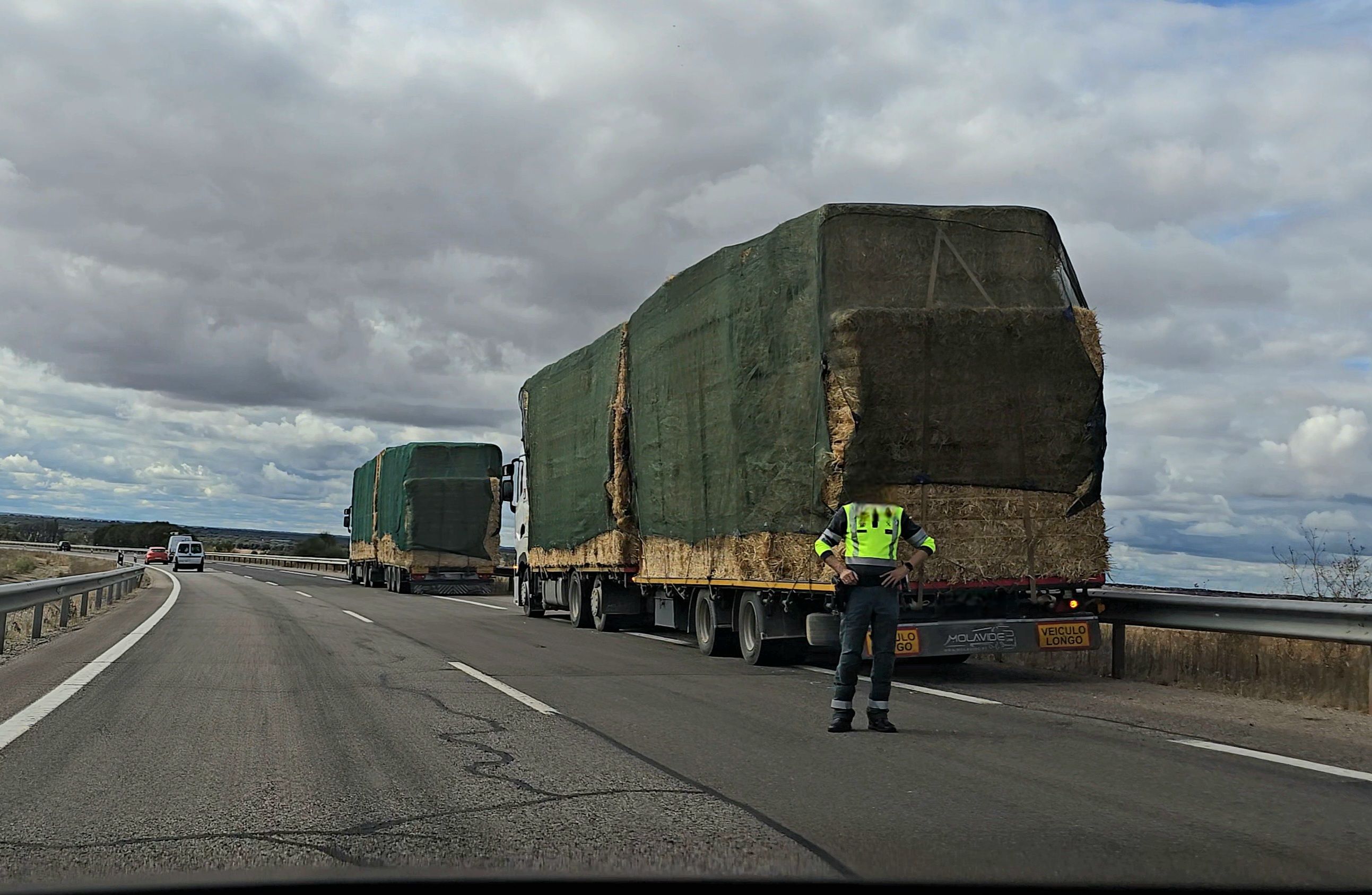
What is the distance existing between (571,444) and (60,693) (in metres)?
10.6

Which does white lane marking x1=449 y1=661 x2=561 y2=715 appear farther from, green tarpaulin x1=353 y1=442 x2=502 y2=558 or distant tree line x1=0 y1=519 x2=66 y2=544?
distant tree line x1=0 y1=519 x2=66 y2=544

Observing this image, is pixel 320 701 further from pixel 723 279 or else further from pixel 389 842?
pixel 723 279

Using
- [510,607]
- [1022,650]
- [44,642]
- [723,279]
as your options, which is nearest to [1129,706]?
[1022,650]

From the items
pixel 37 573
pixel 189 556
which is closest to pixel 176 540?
pixel 189 556

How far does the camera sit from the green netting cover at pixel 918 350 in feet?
34.4

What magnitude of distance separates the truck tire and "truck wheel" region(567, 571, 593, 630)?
21.6 ft

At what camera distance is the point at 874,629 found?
822cm

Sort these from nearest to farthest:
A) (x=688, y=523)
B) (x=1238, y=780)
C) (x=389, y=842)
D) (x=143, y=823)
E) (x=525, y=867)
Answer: (x=525, y=867) < (x=389, y=842) < (x=143, y=823) < (x=1238, y=780) < (x=688, y=523)

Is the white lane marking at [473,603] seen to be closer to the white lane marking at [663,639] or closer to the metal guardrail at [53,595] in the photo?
the metal guardrail at [53,595]

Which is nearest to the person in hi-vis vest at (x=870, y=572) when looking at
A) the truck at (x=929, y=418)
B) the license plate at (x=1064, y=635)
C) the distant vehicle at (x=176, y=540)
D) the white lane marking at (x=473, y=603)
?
the truck at (x=929, y=418)

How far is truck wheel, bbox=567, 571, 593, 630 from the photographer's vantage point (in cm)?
1925

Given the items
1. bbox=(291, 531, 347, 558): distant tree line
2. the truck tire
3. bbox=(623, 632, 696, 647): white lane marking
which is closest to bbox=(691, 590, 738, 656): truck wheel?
the truck tire

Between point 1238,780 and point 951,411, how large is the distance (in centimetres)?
489

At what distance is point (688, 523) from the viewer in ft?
45.5
